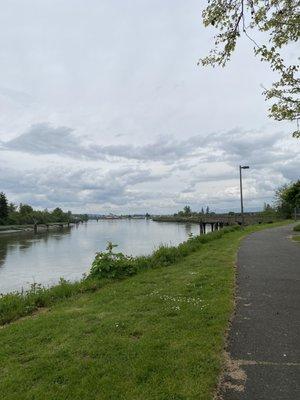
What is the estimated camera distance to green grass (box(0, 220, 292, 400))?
4.31 metres

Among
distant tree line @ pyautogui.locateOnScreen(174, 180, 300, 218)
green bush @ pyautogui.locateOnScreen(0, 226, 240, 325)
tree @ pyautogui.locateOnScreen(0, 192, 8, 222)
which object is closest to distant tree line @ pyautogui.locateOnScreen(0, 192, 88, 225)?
tree @ pyautogui.locateOnScreen(0, 192, 8, 222)

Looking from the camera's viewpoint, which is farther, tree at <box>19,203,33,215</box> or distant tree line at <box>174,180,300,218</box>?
tree at <box>19,203,33,215</box>

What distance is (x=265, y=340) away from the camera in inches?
226

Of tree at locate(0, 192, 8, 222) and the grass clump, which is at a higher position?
tree at locate(0, 192, 8, 222)

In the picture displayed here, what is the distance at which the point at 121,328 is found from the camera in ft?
21.0

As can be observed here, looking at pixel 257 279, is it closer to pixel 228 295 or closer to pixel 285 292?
pixel 285 292

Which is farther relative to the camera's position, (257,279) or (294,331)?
(257,279)

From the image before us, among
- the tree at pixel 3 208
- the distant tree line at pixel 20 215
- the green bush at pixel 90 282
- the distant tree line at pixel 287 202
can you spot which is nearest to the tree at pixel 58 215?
the distant tree line at pixel 20 215

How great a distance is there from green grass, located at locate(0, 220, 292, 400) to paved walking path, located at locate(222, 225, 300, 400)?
0.24 m

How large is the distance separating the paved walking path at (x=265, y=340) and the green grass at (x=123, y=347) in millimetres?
238

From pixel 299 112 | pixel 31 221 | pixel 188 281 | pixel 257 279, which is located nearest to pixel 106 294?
pixel 188 281

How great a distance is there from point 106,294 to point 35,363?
4395 millimetres

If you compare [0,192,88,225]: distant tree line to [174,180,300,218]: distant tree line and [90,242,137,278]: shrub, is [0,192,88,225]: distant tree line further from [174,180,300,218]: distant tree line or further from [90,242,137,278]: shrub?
[90,242,137,278]: shrub

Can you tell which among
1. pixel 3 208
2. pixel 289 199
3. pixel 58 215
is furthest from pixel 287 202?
pixel 58 215
